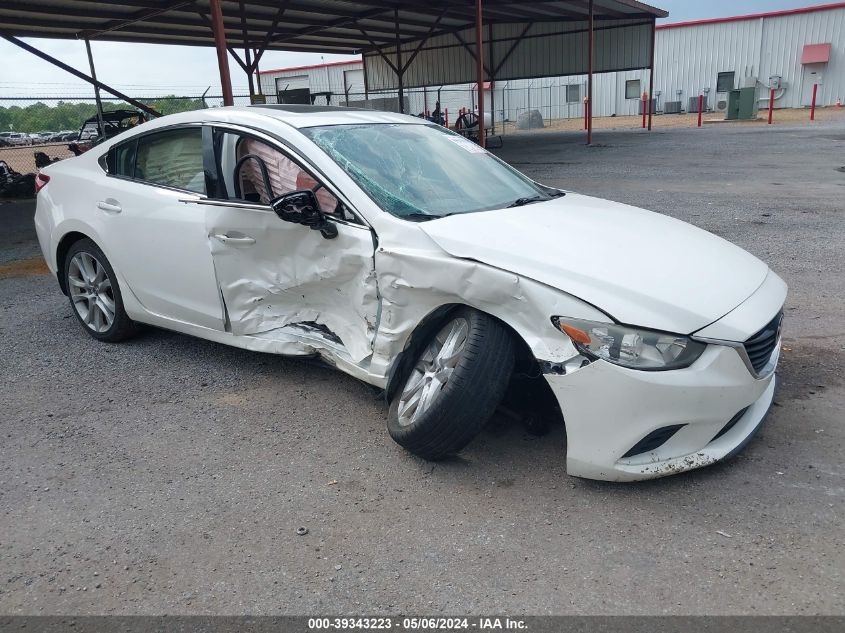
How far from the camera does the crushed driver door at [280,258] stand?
3.43m

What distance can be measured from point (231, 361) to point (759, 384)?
3.10 m

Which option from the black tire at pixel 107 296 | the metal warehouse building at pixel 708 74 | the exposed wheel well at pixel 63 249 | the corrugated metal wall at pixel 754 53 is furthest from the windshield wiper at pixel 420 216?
the corrugated metal wall at pixel 754 53

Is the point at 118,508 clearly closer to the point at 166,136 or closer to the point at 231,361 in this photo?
the point at 231,361

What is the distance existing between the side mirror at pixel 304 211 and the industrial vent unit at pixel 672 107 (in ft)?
129

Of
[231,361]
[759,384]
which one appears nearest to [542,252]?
[759,384]

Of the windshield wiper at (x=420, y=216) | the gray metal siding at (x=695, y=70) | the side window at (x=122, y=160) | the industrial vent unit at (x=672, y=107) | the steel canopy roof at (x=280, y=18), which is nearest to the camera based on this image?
the windshield wiper at (x=420, y=216)

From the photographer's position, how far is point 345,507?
2.85 metres

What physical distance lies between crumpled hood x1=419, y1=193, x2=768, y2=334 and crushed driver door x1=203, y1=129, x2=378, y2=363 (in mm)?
511

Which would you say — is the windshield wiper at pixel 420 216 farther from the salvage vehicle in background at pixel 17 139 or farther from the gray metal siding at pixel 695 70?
the salvage vehicle in background at pixel 17 139

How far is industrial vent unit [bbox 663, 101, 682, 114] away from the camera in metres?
→ 38.3

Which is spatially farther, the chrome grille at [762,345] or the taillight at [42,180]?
the taillight at [42,180]

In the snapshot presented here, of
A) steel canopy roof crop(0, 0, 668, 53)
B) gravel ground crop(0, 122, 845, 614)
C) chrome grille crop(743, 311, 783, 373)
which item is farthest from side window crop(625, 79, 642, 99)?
chrome grille crop(743, 311, 783, 373)

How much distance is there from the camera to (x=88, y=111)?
41.3 meters

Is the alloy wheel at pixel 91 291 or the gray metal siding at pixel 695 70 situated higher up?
the gray metal siding at pixel 695 70
